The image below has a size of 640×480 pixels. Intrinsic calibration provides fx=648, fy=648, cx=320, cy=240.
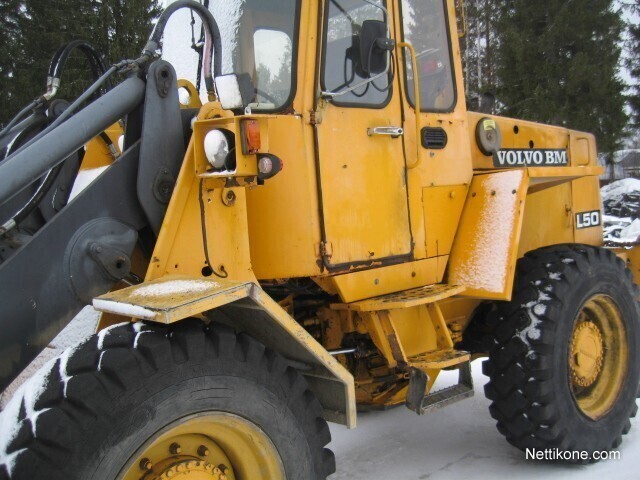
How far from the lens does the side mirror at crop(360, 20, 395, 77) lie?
3.12 m

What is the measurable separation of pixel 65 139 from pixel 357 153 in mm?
1473

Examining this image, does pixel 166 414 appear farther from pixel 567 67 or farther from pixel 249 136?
pixel 567 67

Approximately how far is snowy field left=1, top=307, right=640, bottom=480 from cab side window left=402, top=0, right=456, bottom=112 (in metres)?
2.20

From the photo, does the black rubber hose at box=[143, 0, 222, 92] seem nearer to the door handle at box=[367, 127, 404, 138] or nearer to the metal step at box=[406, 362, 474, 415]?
the door handle at box=[367, 127, 404, 138]

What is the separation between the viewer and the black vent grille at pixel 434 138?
3.77 metres

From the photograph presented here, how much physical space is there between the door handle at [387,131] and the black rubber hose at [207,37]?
2.88ft

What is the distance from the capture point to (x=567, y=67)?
70.0 ft

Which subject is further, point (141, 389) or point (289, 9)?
point (289, 9)

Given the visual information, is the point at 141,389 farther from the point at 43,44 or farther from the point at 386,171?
the point at 43,44

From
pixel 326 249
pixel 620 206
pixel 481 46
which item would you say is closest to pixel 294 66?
pixel 326 249

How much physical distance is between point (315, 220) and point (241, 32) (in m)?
1.02

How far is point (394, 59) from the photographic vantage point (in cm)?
360

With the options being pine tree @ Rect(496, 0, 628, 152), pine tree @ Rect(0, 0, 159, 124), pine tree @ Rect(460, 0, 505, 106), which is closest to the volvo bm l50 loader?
pine tree @ Rect(0, 0, 159, 124)

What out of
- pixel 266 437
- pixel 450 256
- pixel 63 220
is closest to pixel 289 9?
pixel 63 220
